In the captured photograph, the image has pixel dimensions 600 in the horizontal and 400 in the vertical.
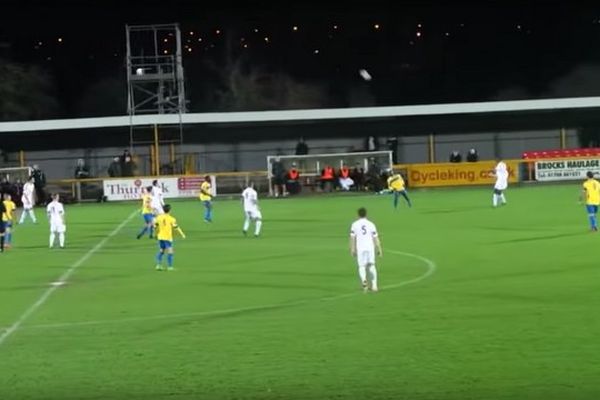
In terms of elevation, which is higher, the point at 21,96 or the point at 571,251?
the point at 21,96

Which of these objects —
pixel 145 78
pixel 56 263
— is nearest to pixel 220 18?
pixel 145 78

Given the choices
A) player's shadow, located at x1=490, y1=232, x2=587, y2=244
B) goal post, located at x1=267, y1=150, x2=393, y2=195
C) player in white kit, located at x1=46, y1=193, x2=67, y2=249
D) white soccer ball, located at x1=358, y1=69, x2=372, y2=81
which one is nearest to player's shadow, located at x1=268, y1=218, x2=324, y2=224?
player in white kit, located at x1=46, y1=193, x2=67, y2=249

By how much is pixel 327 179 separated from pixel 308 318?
136ft

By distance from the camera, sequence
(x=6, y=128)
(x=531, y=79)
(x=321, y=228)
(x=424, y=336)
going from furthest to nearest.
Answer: (x=531, y=79) < (x=6, y=128) < (x=321, y=228) < (x=424, y=336)

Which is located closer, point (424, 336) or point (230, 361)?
point (230, 361)

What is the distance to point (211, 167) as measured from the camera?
62.1 meters

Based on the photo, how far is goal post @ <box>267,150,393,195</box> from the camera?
58.4 meters

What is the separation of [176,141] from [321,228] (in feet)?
88.3

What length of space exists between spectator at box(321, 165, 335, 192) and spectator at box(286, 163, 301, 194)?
58.7 inches

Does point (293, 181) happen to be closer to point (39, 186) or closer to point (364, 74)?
point (364, 74)

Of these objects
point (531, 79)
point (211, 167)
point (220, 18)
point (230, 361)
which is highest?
point (220, 18)

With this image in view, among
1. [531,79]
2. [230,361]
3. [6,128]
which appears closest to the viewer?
[230,361]

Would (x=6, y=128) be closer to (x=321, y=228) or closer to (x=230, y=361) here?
(x=321, y=228)

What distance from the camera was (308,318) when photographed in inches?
631
